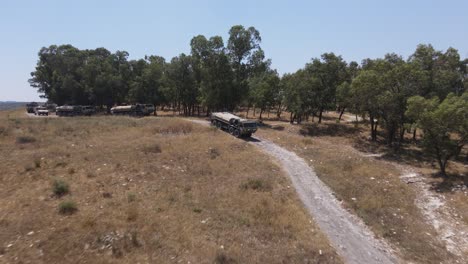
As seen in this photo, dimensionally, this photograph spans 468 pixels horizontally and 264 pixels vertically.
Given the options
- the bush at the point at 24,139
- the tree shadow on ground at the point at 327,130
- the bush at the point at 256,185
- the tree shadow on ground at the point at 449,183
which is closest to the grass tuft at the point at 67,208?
the bush at the point at 256,185

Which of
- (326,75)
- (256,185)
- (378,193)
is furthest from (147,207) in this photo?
(326,75)

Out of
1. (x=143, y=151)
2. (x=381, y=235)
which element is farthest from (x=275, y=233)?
(x=143, y=151)

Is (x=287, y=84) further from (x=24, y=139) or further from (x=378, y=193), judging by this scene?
(x=24, y=139)

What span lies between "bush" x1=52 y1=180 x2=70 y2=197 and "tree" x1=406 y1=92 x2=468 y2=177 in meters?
27.9

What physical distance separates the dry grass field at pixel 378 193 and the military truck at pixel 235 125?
9.73 ft

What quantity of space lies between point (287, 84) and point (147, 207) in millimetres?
37414

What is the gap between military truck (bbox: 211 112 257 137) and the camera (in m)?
36.0

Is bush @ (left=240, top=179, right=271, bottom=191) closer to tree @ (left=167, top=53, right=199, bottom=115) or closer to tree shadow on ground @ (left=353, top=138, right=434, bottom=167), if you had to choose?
tree shadow on ground @ (left=353, top=138, right=434, bottom=167)

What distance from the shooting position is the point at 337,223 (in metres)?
17.9

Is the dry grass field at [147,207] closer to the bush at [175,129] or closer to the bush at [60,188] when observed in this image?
the bush at [60,188]

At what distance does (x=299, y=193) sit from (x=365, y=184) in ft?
20.0

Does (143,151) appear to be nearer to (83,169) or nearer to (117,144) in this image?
(117,144)

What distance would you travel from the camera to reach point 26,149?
27.5 m

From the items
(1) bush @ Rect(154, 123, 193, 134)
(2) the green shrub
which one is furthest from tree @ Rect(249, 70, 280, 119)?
(2) the green shrub
